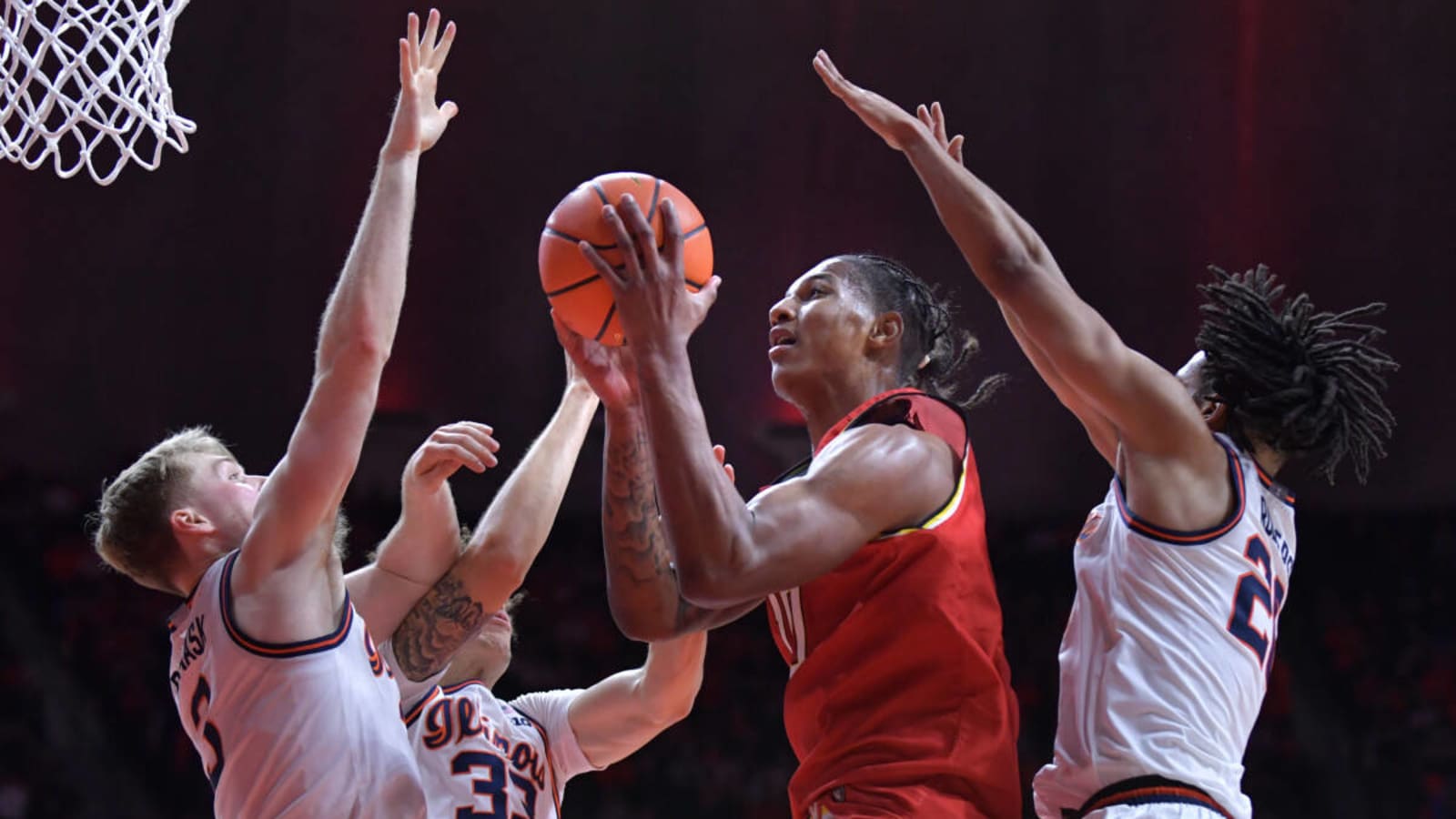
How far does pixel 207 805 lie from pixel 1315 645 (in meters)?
8.01

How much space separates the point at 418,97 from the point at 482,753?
165cm

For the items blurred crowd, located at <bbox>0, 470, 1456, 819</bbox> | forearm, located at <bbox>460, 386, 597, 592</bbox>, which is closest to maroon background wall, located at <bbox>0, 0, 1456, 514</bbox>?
blurred crowd, located at <bbox>0, 470, 1456, 819</bbox>

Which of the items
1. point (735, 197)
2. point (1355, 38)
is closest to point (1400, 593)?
point (1355, 38)

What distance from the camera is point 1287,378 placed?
291 cm

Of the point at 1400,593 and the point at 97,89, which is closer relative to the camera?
the point at 97,89

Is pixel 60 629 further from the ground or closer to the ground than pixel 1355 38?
closer to the ground

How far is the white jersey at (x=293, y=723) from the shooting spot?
8.95 feet

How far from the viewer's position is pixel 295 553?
2.73m

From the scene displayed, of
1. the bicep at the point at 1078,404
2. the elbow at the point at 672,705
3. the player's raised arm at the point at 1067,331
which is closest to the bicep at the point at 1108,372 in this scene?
the player's raised arm at the point at 1067,331

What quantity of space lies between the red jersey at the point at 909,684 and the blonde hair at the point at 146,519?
1.39 m

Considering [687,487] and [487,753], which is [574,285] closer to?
[687,487]

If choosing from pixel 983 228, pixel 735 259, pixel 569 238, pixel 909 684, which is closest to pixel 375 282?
pixel 569 238

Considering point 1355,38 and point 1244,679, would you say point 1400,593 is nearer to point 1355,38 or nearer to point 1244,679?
point 1355,38

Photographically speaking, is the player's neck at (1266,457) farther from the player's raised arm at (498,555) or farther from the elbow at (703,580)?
the player's raised arm at (498,555)
